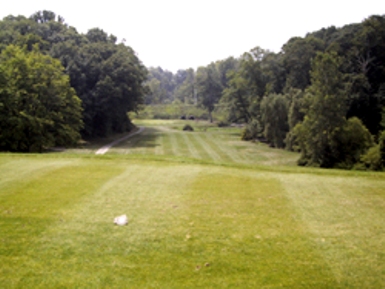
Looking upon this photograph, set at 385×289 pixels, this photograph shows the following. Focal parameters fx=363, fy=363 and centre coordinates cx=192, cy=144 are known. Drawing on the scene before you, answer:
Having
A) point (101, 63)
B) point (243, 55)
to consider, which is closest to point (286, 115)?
point (243, 55)

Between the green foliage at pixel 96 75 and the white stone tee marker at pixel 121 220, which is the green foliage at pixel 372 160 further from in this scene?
the green foliage at pixel 96 75

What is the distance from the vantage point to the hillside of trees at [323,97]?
27969 millimetres

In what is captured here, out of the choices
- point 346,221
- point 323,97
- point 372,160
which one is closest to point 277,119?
point 323,97

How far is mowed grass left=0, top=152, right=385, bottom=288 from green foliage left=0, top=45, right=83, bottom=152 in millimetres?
17007

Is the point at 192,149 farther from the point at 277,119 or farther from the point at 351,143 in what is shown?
the point at 351,143

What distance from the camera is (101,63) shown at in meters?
46.5

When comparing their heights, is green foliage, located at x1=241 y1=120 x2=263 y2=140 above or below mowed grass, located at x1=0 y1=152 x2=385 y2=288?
below

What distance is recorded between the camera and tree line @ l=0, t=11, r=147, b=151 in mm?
28156

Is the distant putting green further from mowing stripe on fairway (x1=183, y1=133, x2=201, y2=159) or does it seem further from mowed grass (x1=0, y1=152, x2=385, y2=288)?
mowing stripe on fairway (x1=183, y1=133, x2=201, y2=159)

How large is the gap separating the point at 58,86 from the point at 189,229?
27.3 m

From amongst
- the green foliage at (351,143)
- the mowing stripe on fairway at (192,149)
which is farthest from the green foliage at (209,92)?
the green foliage at (351,143)

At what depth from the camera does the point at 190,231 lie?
7.50m

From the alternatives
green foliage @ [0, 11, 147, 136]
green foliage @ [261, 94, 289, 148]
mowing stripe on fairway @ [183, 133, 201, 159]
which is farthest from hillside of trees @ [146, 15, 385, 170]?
green foliage @ [0, 11, 147, 136]

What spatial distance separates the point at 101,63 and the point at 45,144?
2012 cm
